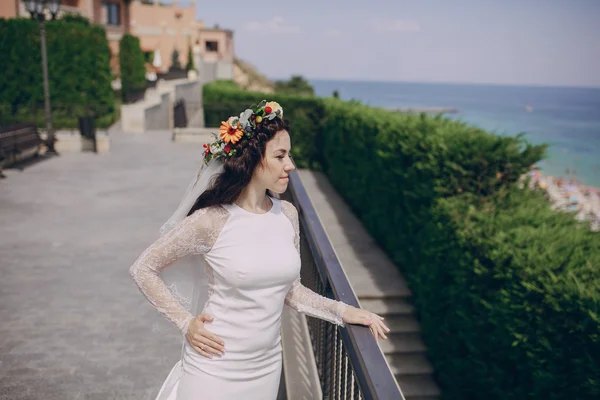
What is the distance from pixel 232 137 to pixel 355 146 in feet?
40.8

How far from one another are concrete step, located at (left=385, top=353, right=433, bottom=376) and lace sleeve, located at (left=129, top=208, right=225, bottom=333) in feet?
24.4

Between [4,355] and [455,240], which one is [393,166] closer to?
A: [455,240]

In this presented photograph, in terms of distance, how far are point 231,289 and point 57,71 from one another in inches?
901

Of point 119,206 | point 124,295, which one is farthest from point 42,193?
point 124,295

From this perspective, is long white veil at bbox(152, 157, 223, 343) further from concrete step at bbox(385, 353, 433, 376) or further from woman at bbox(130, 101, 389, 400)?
concrete step at bbox(385, 353, 433, 376)

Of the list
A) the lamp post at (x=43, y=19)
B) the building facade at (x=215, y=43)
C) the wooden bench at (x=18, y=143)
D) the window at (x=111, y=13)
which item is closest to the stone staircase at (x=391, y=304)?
the wooden bench at (x=18, y=143)

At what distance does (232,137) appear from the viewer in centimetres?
272

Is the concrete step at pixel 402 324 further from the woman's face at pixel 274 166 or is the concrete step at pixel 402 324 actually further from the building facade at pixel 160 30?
the building facade at pixel 160 30

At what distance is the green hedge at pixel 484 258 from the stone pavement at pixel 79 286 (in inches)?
153

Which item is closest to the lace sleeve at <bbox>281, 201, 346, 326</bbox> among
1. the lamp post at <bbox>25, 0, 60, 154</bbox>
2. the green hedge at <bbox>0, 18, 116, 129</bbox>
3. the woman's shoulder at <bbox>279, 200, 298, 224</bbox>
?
the woman's shoulder at <bbox>279, 200, 298, 224</bbox>

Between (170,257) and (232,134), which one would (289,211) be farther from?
(170,257)

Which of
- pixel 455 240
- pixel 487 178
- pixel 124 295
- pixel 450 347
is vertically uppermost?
pixel 487 178

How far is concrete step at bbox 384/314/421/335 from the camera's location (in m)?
10.1

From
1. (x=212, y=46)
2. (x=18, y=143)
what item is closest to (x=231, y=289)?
(x=18, y=143)
